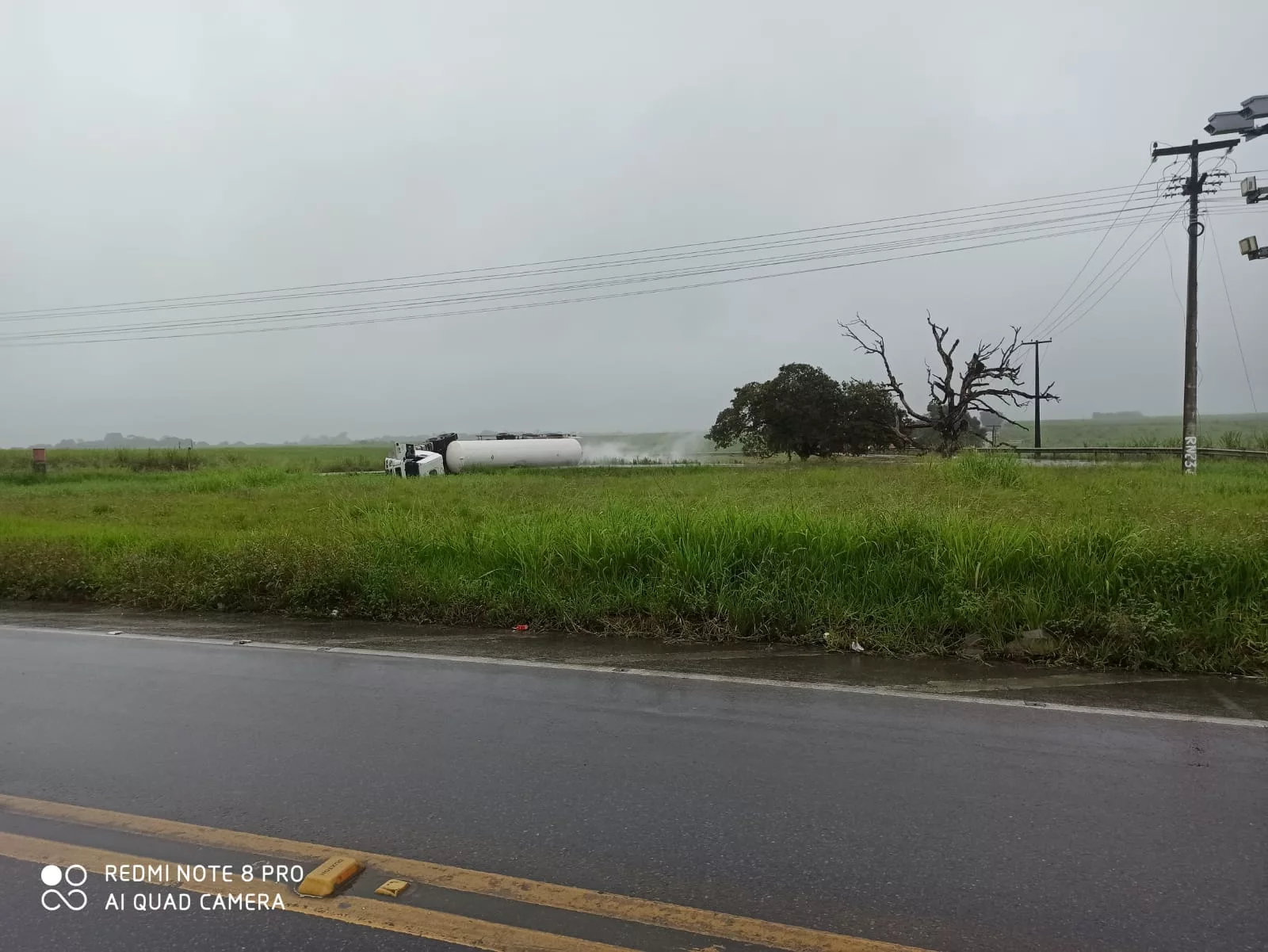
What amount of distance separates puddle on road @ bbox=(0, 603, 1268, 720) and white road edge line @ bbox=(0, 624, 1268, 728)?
0.25 feet

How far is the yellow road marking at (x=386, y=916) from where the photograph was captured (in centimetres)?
269

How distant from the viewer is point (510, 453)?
42.9m

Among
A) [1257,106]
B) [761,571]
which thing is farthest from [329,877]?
[1257,106]

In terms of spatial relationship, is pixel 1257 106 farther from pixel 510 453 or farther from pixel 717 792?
pixel 510 453

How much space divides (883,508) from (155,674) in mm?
7976

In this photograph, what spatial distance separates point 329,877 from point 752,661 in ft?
12.8

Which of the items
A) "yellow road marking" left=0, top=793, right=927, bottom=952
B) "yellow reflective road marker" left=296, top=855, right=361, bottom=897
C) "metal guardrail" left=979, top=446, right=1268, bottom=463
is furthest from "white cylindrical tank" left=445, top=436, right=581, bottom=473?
"yellow reflective road marker" left=296, top=855, right=361, bottom=897

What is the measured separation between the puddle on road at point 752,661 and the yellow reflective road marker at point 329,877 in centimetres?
318

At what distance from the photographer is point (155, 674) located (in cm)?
611

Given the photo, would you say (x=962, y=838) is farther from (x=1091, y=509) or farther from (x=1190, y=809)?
(x=1091, y=509)

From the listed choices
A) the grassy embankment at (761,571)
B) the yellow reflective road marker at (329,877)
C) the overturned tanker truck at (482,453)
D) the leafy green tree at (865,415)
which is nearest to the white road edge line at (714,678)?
the grassy embankment at (761,571)

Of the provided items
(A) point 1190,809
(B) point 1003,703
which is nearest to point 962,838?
(A) point 1190,809

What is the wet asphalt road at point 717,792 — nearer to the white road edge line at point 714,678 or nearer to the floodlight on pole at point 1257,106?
the white road edge line at point 714,678

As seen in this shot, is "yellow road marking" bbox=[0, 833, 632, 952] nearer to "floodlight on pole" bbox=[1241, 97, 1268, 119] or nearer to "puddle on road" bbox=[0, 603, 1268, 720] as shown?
"puddle on road" bbox=[0, 603, 1268, 720]
